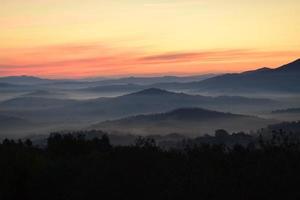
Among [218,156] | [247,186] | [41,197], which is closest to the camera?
[247,186]

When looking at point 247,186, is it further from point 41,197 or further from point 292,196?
point 41,197

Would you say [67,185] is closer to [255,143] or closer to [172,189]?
[172,189]

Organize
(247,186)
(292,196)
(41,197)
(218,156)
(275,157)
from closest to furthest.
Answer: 1. (292,196)
2. (247,186)
3. (41,197)
4. (275,157)
5. (218,156)

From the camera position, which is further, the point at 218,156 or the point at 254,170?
the point at 218,156

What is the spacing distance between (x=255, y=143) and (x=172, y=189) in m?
3.63

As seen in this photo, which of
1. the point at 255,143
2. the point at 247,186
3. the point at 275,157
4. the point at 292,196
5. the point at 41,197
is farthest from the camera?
the point at 255,143

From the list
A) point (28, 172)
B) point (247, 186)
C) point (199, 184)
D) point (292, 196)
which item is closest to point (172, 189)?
point (199, 184)

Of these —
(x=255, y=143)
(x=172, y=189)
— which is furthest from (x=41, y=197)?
(x=255, y=143)

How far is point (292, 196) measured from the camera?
7559mm

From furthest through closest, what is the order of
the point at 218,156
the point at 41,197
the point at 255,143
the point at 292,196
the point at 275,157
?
the point at 255,143 < the point at 218,156 < the point at 275,157 < the point at 41,197 < the point at 292,196

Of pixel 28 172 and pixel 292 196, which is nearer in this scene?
pixel 292 196

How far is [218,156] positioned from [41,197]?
3611 mm

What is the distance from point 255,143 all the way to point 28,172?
488cm

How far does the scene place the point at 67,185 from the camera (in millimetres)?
8953
